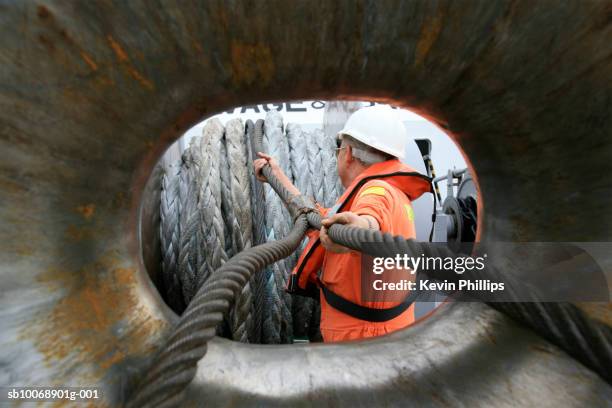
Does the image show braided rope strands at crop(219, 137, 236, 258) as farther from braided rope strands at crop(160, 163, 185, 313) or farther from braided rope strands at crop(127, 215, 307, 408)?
braided rope strands at crop(127, 215, 307, 408)

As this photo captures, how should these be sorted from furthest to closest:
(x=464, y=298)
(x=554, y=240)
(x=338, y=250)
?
(x=338, y=250), (x=464, y=298), (x=554, y=240)

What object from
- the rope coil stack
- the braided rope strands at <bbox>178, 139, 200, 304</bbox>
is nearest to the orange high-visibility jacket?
the rope coil stack

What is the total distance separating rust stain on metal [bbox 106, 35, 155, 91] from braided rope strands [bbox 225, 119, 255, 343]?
1015mm

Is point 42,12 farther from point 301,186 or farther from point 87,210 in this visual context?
point 301,186

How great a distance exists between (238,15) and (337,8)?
8 cm

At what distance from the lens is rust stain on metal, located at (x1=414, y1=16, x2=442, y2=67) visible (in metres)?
0.32

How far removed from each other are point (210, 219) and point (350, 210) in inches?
19.1

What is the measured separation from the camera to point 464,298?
503mm

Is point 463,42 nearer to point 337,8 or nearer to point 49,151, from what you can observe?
point 337,8

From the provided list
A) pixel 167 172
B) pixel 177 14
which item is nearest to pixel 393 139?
pixel 167 172

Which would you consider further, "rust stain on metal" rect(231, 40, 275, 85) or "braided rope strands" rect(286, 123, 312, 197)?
"braided rope strands" rect(286, 123, 312, 197)

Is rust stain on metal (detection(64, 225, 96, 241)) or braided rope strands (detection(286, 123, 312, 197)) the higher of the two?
braided rope strands (detection(286, 123, 312, 197))

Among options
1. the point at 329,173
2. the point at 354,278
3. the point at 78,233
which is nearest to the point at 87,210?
→ the point at 78,233

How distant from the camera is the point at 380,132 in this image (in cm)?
163
